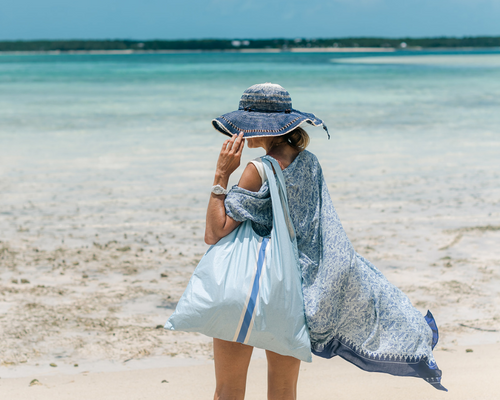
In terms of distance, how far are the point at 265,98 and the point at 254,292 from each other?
78cm

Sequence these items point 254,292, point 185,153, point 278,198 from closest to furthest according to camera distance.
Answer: point 254,292
point 278,198
point 185,153

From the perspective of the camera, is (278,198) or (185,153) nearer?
(278,198)

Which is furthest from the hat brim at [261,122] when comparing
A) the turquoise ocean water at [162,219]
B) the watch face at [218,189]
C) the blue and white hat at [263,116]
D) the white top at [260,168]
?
the turquoise ocean water at [162,219]

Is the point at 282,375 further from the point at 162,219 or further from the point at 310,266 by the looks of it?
the point at 162,219

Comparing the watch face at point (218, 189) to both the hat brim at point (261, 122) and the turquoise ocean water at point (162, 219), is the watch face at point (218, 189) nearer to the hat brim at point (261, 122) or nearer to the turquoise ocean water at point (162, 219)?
the hat brim at point (261, 122)

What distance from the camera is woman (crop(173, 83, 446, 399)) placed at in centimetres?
226

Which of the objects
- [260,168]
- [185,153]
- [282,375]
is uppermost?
[185,153]

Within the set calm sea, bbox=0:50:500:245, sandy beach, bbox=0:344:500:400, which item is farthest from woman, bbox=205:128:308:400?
calm sea, bbox=0:50:500:245

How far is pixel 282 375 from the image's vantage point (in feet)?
7.96

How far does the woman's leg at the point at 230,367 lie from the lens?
2.35m

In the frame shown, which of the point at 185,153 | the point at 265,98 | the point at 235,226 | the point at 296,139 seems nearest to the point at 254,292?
the point at 235,226

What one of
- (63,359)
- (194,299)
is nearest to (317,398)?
(194,299)

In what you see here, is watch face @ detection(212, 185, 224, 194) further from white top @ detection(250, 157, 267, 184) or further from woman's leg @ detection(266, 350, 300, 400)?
woman's leg @ detection(266, 350, 300, 400)

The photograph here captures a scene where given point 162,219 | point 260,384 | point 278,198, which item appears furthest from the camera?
point 162,219
